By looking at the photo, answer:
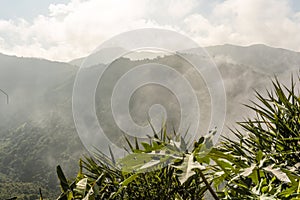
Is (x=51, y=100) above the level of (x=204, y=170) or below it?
above

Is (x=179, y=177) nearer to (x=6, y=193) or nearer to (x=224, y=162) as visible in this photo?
(x=224, y=162)

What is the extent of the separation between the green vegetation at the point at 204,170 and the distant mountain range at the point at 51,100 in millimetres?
36298

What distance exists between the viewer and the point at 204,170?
52 cm

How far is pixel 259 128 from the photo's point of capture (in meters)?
1.03

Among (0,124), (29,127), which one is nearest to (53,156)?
(29,127)

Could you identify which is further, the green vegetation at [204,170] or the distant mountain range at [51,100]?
the distant mountain range at [51,100]

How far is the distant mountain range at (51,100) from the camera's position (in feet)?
176

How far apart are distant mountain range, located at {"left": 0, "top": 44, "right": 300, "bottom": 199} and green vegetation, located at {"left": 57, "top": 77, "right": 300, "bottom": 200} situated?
119ft

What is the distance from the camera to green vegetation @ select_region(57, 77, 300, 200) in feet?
1.53

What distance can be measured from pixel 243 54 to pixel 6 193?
6179 cm

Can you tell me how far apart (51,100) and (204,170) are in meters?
82.1

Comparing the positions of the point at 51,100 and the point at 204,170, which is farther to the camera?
the point at 51,100

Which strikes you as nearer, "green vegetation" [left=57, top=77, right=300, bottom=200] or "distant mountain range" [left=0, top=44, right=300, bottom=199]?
"green vegetation" [left=57, top=77, right=300, bottom=200]

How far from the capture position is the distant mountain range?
176ft
